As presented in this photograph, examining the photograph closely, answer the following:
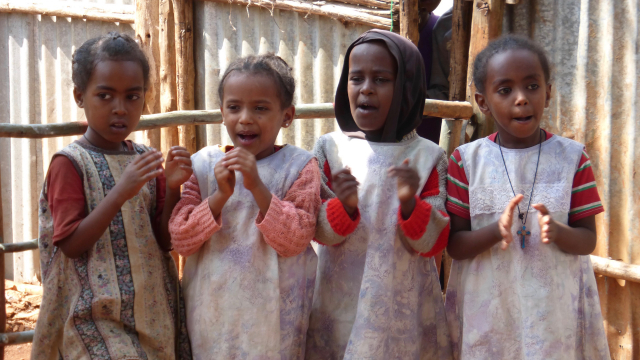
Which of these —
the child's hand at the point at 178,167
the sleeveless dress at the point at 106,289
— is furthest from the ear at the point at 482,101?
the sleeveless dress at the point at 106,289

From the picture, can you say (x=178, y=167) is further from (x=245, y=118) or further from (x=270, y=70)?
(x=270, y=70)

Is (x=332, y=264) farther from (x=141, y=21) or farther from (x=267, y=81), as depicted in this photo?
(x=141, y=21)

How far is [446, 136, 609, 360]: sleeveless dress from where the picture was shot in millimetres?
2092

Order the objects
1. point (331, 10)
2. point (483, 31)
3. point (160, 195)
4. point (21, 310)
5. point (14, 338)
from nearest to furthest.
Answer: point (160, 195), point (14, 338), point (483, 31), point (331, 10), point (21, 310)

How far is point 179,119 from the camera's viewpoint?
9.82 feet

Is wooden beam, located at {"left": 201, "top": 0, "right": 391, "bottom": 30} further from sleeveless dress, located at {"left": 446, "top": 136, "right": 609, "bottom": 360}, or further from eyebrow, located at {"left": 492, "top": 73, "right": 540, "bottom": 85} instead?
sleeveless dress, located at {"left": 446, "top": 136, "right": 609, "bottom": 360}

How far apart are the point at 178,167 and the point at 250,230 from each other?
13.2 inches

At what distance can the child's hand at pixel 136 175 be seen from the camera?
200 cm

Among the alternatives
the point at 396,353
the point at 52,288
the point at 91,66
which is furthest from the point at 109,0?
the point at 396,353

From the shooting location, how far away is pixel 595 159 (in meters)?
3.34

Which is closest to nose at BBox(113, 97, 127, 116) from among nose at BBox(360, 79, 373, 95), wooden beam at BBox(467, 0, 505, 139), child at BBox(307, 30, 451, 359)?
child at BBox(307, 30, 451, 359)

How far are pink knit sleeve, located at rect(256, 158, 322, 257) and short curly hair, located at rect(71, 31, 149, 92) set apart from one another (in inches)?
28.5

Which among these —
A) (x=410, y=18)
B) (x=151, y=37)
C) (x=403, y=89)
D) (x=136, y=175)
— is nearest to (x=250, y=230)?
(x=136, y=175)

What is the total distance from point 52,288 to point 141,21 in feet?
11.7
